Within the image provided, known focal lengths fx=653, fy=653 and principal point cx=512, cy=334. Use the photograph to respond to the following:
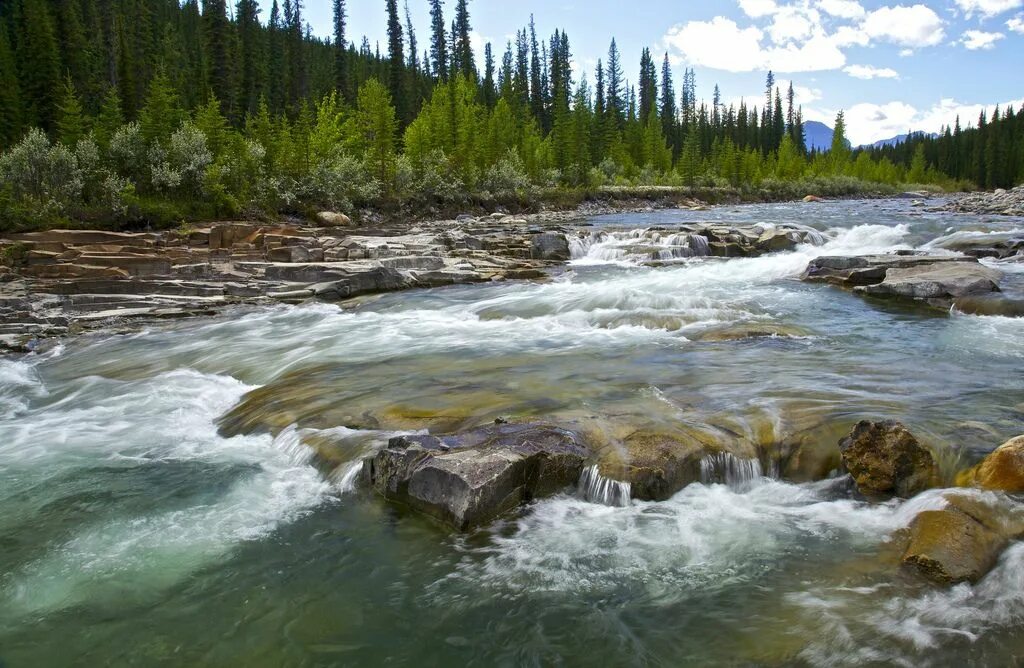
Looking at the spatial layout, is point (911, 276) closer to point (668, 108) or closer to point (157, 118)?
point (157, 118)

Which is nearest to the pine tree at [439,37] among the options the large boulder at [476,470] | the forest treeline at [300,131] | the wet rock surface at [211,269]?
the forest treeline at [300,131]

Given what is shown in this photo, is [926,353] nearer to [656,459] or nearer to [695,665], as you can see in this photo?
[656,459]

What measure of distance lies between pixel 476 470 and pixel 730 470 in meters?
2.76

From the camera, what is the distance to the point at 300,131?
4316 centimetres

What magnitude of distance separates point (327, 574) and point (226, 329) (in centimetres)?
1173

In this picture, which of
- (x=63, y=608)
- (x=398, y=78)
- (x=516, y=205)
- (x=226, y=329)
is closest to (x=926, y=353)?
(x=63, y=608)

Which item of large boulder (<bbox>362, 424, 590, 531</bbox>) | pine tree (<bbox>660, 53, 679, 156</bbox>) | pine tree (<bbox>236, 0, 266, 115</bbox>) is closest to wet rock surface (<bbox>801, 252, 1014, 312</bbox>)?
large boulder (<bbox>362, 424, 590, 531</bbox>)

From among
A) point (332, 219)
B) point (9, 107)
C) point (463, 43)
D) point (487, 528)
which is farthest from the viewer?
point (463, 43)

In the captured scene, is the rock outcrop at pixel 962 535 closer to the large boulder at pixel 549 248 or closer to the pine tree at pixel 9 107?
the large boulder at pixel 549 248

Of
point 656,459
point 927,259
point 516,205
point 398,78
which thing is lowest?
point 656,459

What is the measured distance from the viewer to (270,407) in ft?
31.4

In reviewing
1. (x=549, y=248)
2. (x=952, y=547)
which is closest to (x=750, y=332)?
(x=952, y=547)

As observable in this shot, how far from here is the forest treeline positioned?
33.5m

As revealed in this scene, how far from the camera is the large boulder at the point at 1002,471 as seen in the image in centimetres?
599
